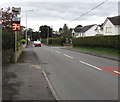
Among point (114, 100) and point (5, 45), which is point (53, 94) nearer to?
point (114, 100)

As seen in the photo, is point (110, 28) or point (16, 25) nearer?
point (16, 25)

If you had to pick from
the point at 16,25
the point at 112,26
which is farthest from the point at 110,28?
the point at 16,25

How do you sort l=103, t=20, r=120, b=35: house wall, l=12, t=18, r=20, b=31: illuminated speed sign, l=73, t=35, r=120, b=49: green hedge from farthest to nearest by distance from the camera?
l=103, t=20, r=120, b=35: house wall < l=73, t=35, r=120, b=49: green hedge < l=12, t=18, r=20, b=31: illuminated speed sign

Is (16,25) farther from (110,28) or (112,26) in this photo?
(110,28)

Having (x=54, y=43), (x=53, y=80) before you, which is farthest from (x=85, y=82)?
(x=54, y=43)

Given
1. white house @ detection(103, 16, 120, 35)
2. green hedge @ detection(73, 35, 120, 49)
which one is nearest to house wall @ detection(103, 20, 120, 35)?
white house @ detection(103, 16, 120, 35)

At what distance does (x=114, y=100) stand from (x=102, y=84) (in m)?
2.11

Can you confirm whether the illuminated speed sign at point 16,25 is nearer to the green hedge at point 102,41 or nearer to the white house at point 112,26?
the green hedge at point 102,41

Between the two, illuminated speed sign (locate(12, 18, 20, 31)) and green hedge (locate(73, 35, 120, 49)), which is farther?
green hedge (locate(73, 35, 120, 49))

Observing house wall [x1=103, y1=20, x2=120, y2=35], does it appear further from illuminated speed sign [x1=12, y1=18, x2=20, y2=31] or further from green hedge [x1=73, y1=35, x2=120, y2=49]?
illuminated speed sign [x1=12, y1=18, x2=20, y2=31]

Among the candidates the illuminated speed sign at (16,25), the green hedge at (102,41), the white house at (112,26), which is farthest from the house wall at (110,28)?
the illuminated speed sign at (16,25)

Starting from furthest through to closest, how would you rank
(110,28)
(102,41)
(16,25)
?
(110,28), (102,41), (16,25)

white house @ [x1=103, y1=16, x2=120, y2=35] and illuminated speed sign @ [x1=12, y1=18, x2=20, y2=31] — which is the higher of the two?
white house @ [x1=103, y1=16, x2=120, y2=35]

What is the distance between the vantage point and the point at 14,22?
15.1m
